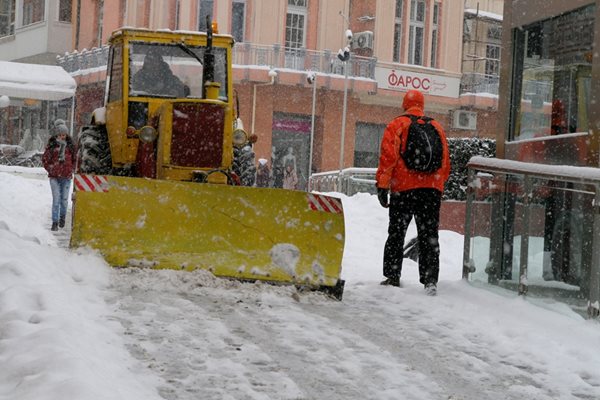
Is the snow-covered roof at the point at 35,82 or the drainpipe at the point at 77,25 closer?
the snow-covered roof at the point at 35,82

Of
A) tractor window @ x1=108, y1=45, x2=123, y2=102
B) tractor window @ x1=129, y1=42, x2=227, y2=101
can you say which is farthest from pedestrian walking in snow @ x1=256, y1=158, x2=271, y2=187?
tractor window @ x1=129, y1=42, x2=227, y2=101

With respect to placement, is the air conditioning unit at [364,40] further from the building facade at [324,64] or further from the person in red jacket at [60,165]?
the person in red jacket at [60,165]

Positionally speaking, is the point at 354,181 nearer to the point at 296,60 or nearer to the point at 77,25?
the point at 296,60

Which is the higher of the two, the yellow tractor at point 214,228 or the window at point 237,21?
the window at point 237,21

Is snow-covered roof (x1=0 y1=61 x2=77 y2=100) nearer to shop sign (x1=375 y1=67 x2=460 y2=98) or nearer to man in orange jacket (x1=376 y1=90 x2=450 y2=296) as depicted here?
shop sign (x1=375 y1=67 x2=460 y2=98)

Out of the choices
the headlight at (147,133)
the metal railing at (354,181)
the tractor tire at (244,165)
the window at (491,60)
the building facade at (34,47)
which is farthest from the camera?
the building facade at (34,47)

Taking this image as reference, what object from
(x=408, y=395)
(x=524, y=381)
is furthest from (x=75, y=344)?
(x=524, y=381)

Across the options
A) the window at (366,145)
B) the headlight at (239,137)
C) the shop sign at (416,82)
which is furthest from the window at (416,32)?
the headlight at (239,137)

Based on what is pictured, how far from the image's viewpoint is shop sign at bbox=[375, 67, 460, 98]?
114ft

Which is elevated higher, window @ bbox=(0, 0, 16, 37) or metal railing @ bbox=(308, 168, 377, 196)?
window @ bbox=(0, 0, 16, 37)

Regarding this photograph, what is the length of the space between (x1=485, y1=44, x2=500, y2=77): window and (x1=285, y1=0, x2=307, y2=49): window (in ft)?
27.2

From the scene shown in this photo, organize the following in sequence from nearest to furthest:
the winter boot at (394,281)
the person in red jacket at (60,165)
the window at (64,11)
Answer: the winter boot at (394,281)
the person in red jacket at (60,165)
the window at (64,11)

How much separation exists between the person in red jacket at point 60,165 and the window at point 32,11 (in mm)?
27377

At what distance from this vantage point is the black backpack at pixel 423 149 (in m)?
8.82
